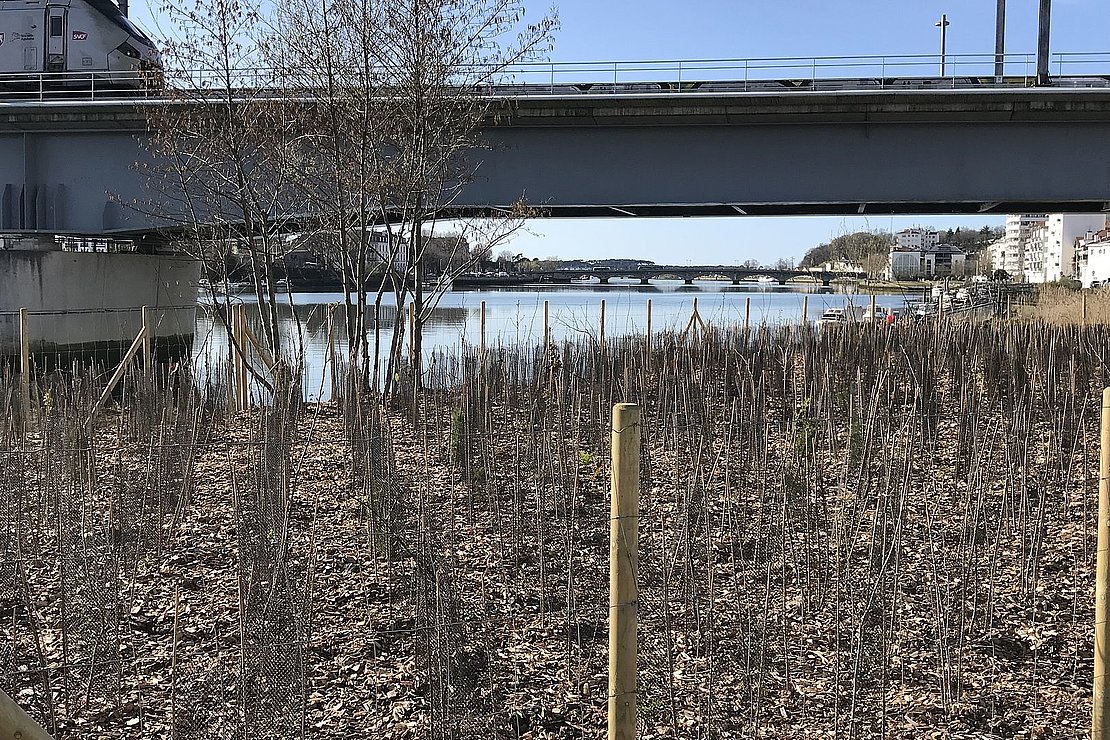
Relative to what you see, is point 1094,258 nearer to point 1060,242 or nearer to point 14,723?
point 1060,242

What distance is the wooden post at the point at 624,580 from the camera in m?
3.26

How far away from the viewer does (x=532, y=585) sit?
5566 millimetres

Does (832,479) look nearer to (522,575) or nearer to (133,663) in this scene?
(522,575)

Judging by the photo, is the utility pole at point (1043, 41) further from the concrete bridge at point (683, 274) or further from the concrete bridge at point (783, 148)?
the concrete bridge at point (683, 274)

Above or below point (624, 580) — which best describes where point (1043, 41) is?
above

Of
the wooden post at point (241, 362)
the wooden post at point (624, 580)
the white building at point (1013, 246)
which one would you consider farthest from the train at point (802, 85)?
the white building at point (1013, 246)

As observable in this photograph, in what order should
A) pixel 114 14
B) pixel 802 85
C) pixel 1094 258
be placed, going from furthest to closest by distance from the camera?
pixel 1094 258 → pixel 114 14 → pixel 802 85

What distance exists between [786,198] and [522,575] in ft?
54.7

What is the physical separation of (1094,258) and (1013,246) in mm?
83415

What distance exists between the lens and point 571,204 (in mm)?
21422

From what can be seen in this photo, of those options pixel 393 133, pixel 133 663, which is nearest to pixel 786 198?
pixel 393 133

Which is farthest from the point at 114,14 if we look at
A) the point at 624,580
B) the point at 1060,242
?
the point at 1060,242

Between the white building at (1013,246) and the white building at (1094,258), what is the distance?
182 feet

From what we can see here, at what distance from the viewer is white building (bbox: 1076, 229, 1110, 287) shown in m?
81.1
